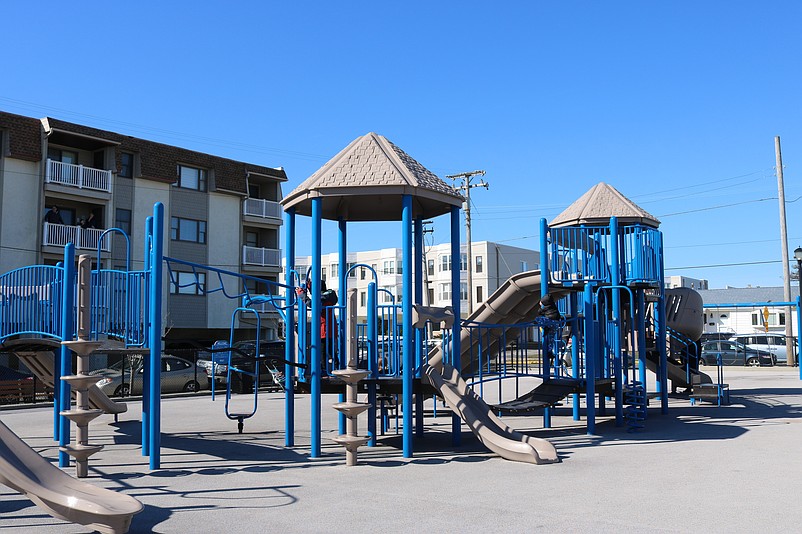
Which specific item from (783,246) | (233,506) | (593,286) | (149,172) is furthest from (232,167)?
(233,506)

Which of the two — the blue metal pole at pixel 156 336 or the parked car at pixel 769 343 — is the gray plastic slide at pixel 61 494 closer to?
the blue metal pole at pixel 156 336

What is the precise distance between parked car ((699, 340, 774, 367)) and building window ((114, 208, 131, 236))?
31743 millimetres

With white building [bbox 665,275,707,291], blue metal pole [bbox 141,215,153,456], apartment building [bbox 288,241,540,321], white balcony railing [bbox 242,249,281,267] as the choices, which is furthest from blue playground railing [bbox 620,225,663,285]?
white building [bbox 665,275,707,291]

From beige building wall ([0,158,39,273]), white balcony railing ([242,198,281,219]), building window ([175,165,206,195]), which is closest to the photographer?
beige building wall ([0,158,39,273])

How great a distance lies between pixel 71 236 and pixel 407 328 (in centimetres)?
3138

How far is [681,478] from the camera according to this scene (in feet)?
31.7

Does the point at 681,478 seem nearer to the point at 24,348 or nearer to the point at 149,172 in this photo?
the point at 24,348

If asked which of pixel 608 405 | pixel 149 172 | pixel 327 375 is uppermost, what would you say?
pixel 149 172

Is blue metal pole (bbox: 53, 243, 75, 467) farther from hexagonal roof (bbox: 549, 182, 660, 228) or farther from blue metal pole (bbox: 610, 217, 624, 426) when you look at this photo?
hexagonal roof (bbox: 549, 182, 660, 228)

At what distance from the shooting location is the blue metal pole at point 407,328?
1130 centimetres

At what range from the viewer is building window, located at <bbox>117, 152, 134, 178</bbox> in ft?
136

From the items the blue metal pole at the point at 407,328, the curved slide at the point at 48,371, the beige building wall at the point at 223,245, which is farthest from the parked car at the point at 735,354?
the blue metal pole at the point at 407,328

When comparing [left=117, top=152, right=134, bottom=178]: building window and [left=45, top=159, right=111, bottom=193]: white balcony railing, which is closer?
[left=45, top=159, right=111, bottom=193]: white balcony railing

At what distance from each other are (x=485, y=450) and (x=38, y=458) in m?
6.80
